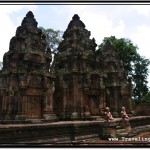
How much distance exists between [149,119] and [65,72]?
8083mm

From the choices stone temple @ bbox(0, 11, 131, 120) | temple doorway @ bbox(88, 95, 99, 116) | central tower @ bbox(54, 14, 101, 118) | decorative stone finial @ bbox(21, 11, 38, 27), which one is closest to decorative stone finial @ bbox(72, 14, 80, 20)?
stone temple @ bbox(0, 11, 131, 120)

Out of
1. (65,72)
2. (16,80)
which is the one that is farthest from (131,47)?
(16,80)

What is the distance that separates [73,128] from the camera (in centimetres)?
1174

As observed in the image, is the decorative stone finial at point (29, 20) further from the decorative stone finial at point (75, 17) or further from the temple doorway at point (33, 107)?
the temple doorway at point (33, 107)

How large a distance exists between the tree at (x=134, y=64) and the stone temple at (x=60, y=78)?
39.2 feet

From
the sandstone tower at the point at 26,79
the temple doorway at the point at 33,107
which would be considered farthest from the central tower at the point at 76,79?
the temple doorway at the point at 33,107

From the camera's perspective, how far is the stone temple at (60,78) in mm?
17469

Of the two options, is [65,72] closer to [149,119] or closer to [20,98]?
[20,98]

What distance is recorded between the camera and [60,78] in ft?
69.7

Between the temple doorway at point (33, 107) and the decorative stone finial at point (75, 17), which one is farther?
the decorative stone finial at point (75, 17)

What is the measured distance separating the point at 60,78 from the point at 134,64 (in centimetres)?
2117

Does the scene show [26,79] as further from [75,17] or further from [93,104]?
[75,17]

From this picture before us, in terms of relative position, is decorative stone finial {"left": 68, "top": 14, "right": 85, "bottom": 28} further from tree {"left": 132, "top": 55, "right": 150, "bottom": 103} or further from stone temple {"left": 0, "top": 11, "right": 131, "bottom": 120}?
tree {"left": 132, "top": 55, "right": 150, "bottom": 103}

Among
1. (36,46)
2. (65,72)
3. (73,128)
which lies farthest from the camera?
(65,72)
